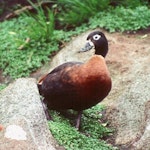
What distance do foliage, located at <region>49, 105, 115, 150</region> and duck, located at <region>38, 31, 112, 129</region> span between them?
0.15 meters

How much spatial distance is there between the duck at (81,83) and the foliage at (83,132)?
0.48ft

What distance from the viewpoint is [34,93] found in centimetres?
589

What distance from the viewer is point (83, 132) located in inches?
243

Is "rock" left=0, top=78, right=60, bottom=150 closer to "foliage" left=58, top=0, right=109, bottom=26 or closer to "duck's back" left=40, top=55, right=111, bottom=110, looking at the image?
"duck's back" left=40, top=55, right=111, bottom=110

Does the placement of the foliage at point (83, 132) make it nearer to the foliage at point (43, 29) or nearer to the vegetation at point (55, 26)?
the vegetation at point (55, 26)

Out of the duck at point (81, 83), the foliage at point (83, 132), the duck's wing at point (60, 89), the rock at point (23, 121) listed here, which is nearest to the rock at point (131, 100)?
the foliage at point (83, 132)

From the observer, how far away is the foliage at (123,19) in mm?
8867

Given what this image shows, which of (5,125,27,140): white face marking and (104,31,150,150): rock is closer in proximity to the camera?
A: (5,125,27,140): white face marking

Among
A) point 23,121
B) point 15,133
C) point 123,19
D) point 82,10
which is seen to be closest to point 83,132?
point 23,121

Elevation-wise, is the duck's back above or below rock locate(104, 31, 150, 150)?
above

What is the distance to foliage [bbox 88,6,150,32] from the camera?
8867mm

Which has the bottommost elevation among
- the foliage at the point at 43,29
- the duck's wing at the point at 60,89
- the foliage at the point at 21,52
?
the foliage at the point at 21,52

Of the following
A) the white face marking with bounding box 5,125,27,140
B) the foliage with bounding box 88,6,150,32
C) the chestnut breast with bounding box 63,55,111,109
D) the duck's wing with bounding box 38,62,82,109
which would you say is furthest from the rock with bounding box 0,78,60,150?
the foliage with bounding box 88,6,150,32

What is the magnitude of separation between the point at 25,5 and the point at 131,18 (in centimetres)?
267
